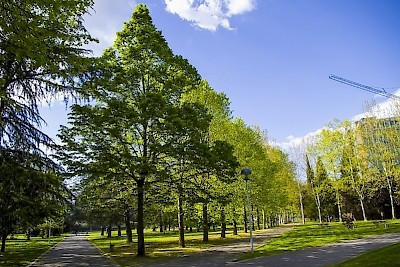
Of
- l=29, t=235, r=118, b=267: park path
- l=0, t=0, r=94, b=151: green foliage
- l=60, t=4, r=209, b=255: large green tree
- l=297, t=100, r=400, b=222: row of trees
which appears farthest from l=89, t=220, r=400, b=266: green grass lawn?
l=297, t=100, r=400, b=222: row of trees

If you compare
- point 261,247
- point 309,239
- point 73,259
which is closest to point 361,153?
point 309,239

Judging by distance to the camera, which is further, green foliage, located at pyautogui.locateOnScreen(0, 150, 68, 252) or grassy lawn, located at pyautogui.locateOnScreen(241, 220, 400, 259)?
grassy lawn, located at pyautogui.locateOnScreen(241, 220, 400, 259)

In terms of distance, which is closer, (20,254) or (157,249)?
(157,249)

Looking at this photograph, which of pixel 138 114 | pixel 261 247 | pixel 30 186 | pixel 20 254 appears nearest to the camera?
pixel 30 186

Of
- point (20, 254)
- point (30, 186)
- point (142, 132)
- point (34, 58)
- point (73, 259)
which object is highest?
point (142, 132)

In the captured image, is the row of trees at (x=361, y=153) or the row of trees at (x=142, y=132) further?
the row of trees at (x=361, y=153)

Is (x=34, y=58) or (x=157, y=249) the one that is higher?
(x=34, y=58)

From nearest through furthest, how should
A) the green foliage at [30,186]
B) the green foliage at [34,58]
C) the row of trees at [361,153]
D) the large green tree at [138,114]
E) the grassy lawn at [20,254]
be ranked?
1. the green foliage at [34,58]
2. the green foliage at [30,186]
3. the large green tree at [138,114]
4. the grassy lawn at [20,254]
5. the row of trees at [361,153]

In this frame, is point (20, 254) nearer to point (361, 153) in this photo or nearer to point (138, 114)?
point (138, 114)

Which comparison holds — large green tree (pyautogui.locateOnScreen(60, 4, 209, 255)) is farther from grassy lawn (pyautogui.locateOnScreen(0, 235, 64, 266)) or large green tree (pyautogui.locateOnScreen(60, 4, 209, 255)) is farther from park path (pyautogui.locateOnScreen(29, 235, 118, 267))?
grassy lawn (pyautogui.locateOnScreen(0, 235, 64, 266))

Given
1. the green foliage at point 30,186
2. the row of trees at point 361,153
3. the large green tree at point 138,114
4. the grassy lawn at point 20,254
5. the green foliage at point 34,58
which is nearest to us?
the green foliage at point 34,58

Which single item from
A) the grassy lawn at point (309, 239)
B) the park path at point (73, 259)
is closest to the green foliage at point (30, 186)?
the park path at point (73, 259)

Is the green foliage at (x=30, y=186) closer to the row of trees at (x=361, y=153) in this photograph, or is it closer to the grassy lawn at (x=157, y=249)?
the grassy lawn at (x=157, y=249)

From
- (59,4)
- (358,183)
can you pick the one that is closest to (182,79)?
(59,4)
